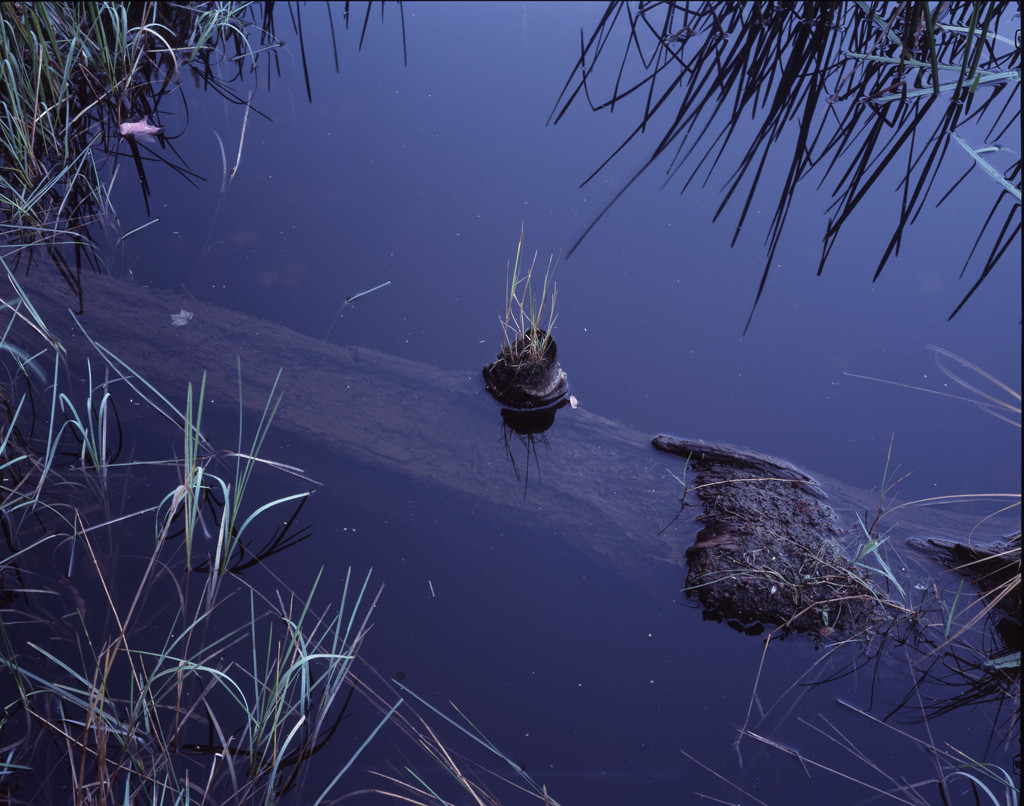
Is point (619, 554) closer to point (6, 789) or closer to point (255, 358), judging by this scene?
point (255, 358)

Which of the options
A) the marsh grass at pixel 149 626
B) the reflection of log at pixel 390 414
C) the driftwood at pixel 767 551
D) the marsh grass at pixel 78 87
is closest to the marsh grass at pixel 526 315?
the reflection of log at pixel 390 414

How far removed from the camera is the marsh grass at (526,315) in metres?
1.67

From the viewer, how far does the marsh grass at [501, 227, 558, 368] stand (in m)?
1.67

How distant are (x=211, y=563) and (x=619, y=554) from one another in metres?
0.83

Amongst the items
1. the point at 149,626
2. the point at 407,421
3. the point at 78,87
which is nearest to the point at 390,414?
the point at 407,421

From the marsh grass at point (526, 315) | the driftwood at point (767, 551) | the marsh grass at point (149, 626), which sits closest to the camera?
the marsh grass at point (149, 626)

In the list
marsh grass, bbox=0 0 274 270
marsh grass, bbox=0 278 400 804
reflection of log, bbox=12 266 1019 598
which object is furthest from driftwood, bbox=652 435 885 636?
marsh grass, bbox=0 0 274 270

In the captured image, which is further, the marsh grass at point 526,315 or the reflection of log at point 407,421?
the marsh grass at point 526,315

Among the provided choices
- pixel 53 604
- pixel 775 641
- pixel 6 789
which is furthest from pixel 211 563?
pixel 775 641

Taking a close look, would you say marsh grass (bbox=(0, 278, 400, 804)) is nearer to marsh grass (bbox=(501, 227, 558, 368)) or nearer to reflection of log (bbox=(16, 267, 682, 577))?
reflection of log (bbox=(16, 267, 682, 577))

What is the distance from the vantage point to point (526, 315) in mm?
1791

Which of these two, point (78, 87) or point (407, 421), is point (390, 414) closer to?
point (407, 421)

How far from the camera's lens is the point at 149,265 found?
188 cm

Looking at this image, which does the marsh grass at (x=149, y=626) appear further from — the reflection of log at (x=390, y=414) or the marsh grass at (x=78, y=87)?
the marsh grass at (x=78, y=87)
